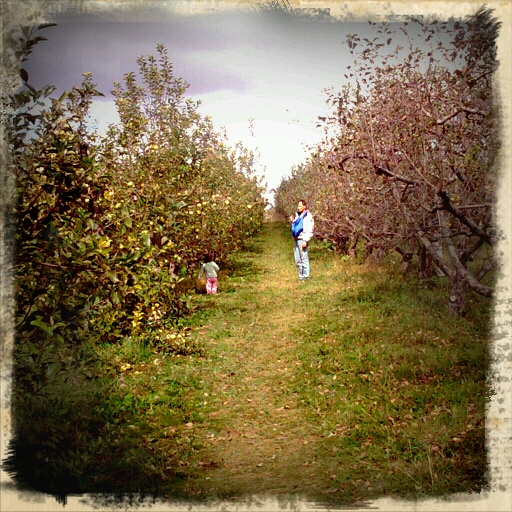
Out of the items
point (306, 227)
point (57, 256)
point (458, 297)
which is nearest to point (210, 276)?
point (306, 227)

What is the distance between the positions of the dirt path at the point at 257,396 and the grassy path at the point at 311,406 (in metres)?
0.02

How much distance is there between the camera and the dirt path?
19.4 feet

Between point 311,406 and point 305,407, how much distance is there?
84 mm

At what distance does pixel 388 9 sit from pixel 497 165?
5.26 ft

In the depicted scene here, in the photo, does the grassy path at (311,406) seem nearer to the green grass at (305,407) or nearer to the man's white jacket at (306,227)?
the green grass at (305,407)

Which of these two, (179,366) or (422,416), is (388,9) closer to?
(422,416)

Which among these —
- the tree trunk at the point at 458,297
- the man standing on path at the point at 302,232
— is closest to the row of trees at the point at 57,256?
the tree trunk at the point at 458,297

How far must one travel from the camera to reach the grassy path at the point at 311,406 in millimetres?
5637

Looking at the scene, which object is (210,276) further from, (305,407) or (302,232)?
(305,407)

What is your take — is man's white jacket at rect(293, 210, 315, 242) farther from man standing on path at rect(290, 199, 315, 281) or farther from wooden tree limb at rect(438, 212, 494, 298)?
wooden tree limb at rect(438, 212, 494, 298)

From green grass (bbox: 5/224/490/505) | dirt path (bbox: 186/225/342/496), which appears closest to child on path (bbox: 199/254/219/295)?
dirt path (bbox: 186/225/342/496)

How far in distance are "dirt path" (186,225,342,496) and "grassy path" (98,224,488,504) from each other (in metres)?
0.02

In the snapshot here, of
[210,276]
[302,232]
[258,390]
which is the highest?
[302,232]

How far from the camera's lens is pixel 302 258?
1808cm
